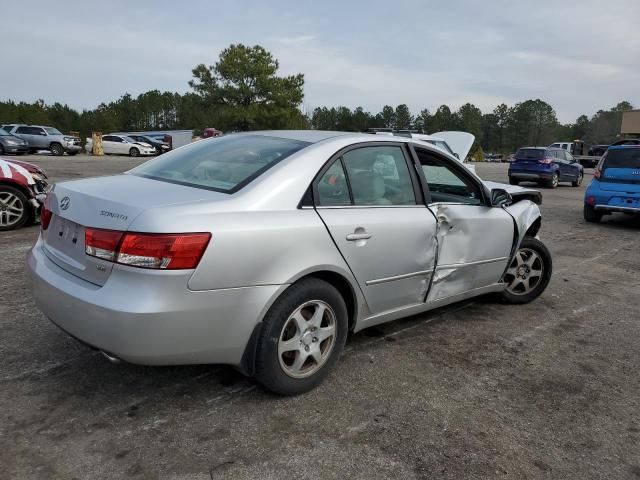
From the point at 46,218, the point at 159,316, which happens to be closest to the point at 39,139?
the point at 46,218

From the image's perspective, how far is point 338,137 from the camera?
3.40 m

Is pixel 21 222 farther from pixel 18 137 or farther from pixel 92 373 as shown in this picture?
pixel 18 137

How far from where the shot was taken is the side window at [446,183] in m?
3.90

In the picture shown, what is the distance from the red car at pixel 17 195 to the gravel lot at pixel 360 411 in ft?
12.5

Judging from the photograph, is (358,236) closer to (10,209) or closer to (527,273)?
(527,273)

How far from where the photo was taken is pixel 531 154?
20031 mm

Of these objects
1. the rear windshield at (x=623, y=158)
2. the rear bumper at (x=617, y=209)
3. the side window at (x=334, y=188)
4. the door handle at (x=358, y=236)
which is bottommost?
the rear bumper at (x=617, y=209)

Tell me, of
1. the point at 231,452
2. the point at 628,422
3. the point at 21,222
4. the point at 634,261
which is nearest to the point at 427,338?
the point at 628,422

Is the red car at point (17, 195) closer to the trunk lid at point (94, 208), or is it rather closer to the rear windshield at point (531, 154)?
the trunk lid at point (94, 208)

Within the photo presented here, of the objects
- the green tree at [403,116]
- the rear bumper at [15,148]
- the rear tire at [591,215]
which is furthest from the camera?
the green tree at [403,116]

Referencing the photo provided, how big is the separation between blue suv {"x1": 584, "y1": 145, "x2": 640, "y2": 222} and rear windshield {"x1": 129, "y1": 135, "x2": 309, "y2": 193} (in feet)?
28.6

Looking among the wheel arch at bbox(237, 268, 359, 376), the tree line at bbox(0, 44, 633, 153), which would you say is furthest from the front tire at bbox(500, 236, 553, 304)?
the tree line at bbox(0, 44, 633, 153)

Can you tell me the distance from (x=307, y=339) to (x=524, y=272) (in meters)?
2.70

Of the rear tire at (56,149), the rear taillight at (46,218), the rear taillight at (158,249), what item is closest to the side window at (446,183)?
the rear taillight at (158,249)
